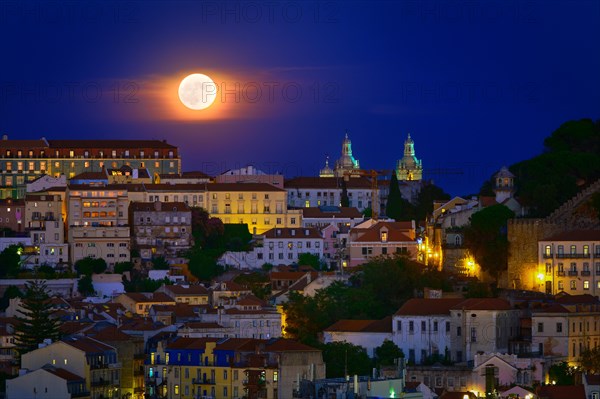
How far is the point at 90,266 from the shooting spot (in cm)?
8494

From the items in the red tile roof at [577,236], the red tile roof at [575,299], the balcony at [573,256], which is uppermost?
the red tile roof at [577,236]

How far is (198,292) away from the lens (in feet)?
259

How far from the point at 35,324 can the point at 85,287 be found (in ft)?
48.2

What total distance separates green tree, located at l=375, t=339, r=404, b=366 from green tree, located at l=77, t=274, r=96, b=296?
816 inches

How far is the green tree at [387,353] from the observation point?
63.3m

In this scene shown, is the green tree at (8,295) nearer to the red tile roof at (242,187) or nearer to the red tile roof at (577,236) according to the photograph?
the red tile roof at (242,187)

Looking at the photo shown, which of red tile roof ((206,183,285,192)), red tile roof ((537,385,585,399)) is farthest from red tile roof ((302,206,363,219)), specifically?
red tile roof ((537,385,585,399))

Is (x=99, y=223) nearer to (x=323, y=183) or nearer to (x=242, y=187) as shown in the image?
(x=242, y=187)

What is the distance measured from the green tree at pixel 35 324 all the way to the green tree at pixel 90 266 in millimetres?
12229

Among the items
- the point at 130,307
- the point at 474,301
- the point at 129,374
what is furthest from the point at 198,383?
the point at 130,307

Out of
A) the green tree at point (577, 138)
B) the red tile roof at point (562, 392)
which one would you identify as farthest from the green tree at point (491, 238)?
the red tile roof at point (562, 392)

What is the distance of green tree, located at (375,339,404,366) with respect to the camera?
6334 cm

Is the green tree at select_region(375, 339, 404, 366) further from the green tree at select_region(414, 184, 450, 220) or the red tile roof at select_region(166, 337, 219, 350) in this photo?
the green tree at select_region(414, 184, 450, 220)

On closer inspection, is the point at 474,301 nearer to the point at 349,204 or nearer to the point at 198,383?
the point at 198,383
